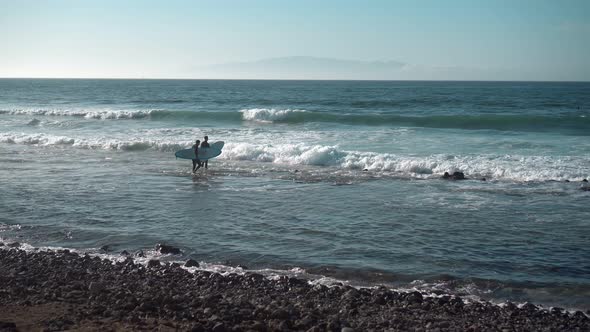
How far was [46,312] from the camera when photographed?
7.61m

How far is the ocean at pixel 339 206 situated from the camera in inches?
384

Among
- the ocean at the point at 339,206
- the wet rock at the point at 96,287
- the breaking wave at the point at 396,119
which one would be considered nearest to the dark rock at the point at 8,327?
the wet rock at the point at 96,287

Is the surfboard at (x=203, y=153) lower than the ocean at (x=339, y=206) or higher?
higher

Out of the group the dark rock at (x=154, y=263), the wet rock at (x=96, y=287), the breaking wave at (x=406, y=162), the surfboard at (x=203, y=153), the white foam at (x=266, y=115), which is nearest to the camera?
the wet rock at (x=96, y=287)

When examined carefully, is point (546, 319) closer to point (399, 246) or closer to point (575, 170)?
point (399, 246)

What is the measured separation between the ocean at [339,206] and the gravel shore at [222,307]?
0.74 meters

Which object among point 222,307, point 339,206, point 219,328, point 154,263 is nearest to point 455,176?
point 339,206

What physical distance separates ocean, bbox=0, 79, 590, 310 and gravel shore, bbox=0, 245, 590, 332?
0.74m

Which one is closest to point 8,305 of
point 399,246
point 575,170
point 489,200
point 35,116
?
point 399,246

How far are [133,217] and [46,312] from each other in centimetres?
565

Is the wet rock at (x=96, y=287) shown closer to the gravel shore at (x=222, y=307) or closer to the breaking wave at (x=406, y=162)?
the gravel shore at (x=222, y=307)

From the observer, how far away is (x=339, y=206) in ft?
46.9

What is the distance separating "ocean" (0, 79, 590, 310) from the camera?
32.0ft

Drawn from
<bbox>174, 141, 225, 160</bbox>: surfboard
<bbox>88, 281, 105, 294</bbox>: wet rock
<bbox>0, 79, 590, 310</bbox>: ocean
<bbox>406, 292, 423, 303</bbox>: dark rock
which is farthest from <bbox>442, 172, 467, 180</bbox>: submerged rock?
<bbox>88, 281, 105, 294</bbox>: wet rock
